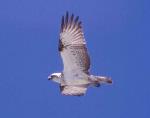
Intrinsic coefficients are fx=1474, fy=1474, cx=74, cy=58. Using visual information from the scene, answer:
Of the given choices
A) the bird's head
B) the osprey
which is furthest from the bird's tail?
the bird's head

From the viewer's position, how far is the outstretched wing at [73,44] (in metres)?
17.1

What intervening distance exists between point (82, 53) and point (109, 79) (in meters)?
0.44

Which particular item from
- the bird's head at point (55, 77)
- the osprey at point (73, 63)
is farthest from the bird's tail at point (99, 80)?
the bird's head at point (55, 77)

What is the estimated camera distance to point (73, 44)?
56.3 feet

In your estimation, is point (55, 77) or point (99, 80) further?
point (55, 77)

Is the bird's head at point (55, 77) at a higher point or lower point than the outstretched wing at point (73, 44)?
lower

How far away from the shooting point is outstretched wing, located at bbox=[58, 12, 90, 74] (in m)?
17.1

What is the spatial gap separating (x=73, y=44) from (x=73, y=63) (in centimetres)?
23

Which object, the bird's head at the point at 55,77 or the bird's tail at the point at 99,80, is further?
the bird's head at the point at 55,77

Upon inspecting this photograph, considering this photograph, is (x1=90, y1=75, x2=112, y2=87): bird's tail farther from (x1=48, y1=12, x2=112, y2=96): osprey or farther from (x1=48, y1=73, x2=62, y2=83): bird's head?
(x1=48, y1=73, x2=62, y2=83): bird's head

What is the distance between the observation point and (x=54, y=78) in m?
17.3

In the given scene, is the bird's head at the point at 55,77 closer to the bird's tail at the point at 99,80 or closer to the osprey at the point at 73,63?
the osprey at the point at 73,63

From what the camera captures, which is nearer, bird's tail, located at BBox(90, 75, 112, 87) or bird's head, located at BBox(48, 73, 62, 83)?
bird's tail, located at BBox(90, 75, 112, 87)

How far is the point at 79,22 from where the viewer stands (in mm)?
17188
